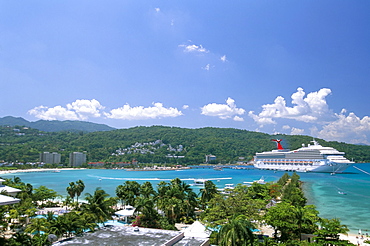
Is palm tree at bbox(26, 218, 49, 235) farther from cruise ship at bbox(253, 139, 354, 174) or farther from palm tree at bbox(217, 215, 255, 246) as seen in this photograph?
cruise ship at bbox(253, 139, 354, 174)

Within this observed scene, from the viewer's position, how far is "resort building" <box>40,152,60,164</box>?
157 meters

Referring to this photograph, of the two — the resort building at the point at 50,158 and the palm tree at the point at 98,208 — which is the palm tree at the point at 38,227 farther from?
the resort building at the point at 50,158

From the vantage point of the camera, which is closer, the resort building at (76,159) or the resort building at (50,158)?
the resort building at (76,159)

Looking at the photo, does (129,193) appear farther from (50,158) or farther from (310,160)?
(50,158)

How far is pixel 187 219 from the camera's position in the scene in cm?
2731

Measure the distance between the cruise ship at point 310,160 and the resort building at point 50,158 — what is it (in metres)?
113

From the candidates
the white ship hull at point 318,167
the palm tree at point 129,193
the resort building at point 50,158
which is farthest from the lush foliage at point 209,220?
the resort building at point 50,158

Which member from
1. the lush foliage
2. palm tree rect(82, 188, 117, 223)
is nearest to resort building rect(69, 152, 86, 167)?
the lush foliage

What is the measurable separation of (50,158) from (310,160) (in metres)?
134

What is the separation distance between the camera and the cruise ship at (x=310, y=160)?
97.5m

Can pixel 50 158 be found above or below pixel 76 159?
above

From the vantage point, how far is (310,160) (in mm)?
103062

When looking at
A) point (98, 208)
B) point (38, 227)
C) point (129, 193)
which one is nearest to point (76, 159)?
point (129, 193)

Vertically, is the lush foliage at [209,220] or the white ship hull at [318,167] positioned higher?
the lush foliage at [209,220]
